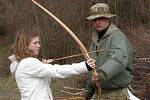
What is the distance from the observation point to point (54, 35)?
11992 mm

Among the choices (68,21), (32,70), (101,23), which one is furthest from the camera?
(68,21)

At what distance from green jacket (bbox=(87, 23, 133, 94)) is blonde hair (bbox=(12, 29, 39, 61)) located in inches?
25.6

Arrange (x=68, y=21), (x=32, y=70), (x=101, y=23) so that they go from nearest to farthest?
(x=32, y=70)
(x=101, y=23)
(x=68, y=21)

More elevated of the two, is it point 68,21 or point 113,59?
point 113,59

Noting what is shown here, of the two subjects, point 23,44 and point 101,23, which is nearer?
point 23,44

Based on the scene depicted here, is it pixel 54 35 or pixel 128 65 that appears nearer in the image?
pixel 128 65

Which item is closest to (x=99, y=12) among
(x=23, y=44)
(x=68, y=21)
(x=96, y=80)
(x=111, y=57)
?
(x=111, y=57)

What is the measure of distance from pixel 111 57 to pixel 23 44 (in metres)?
0.78

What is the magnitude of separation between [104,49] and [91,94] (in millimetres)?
655

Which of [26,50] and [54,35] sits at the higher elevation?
[26,50]

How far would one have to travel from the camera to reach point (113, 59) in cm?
439

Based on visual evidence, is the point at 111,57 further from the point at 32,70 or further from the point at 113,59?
the point at 32,70

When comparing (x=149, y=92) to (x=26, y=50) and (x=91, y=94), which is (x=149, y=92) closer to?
(x=91, y=94)

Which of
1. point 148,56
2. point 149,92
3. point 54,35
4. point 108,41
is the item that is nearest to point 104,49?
point 108,41
